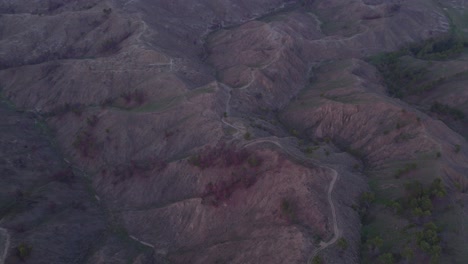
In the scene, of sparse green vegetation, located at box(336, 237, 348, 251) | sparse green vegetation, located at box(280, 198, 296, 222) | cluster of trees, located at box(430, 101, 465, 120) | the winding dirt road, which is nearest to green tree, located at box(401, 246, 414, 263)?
sparse green vegetation, located at box(336, 237, 348, 251)

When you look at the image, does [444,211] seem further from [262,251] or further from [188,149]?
[188,149]

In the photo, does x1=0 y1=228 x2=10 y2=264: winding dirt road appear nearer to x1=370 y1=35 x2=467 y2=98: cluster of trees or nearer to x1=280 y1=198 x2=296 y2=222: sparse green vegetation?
x1=280 y1=198 x2=296 y2=222: sparse green vegetation

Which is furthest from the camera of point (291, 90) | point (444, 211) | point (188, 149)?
point (291, 90)

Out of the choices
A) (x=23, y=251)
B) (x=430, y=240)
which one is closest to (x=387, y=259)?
(x=430, y=240)

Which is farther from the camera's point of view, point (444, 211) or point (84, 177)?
point (84, 177)

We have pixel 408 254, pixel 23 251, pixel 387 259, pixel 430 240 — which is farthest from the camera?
pixel 23 251

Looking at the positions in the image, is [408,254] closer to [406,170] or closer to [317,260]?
[317,260]

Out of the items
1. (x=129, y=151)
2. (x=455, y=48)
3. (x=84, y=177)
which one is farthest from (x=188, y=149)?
(x=455, y=48)

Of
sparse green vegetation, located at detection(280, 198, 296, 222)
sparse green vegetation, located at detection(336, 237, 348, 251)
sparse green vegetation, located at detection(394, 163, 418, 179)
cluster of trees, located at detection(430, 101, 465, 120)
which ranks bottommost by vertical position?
cluster of trees, located at detection(430, 101, 465, 120)
